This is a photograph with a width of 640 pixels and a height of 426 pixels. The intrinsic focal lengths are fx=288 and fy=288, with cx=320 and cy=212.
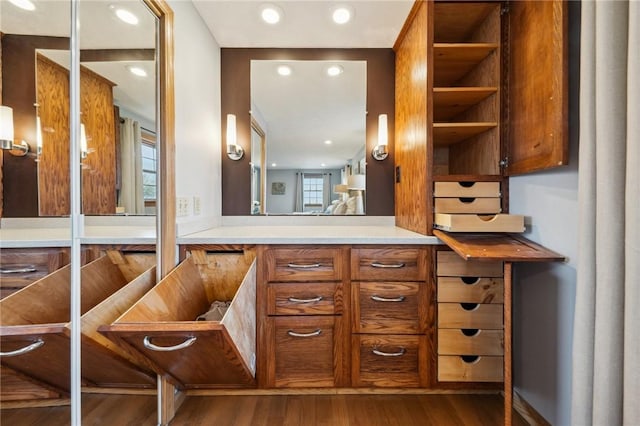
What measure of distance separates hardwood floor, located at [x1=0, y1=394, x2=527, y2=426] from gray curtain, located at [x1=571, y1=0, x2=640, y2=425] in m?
0.65

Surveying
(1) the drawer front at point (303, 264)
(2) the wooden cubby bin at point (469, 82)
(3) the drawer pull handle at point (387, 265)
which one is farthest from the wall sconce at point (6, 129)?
(2) the wooden cubby bin at point (469, 82)

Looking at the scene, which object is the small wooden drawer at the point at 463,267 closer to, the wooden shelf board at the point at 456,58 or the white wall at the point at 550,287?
the white wall at the point at 550,287

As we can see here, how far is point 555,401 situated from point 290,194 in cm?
185

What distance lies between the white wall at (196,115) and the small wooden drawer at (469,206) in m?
1.41

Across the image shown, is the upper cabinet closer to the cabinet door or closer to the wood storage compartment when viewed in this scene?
the cabinet door

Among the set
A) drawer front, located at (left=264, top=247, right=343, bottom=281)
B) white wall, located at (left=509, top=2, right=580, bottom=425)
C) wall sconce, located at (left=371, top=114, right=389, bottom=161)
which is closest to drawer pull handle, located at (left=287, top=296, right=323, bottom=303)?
drawer front, located at (left=264, top=247, right=343, bottom=281)

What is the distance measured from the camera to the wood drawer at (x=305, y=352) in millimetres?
1533

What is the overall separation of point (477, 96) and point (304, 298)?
5.00ft

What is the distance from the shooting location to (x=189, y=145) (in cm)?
166

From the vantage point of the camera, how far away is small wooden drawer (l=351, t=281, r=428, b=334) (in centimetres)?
154

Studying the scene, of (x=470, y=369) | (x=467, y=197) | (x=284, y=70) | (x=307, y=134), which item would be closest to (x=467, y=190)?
(x=467, y=197)

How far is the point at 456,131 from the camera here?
1.72 meters

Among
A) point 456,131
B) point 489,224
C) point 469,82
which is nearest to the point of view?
point 489,224

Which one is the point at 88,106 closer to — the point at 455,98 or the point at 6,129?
the point at 6,129
